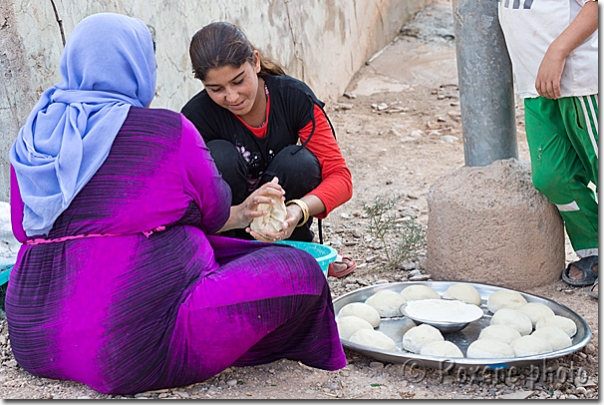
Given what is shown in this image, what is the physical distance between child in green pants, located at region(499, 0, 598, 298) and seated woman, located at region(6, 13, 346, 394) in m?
1.39

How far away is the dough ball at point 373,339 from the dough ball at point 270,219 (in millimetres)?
486

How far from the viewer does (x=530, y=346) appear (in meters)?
2.60

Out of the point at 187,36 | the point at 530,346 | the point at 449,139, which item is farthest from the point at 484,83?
the point at 449,139

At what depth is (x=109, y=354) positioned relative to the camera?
2.17m

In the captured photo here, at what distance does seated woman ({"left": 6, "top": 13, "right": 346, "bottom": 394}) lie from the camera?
2.12 m

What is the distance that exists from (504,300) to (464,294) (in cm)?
16

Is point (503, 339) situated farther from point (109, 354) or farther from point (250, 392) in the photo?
point (109, 354)

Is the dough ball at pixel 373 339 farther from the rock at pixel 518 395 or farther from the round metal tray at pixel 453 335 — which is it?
the rock at pixel 518 395

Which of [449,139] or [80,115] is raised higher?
[80,115]

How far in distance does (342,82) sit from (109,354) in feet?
17.4

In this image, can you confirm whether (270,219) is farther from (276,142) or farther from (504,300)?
(504,300)

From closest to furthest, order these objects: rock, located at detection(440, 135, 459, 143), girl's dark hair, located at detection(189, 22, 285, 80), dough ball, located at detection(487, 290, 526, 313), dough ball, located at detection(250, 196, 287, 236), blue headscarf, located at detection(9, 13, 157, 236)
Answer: blue headscarf, located at detection(9, 13, 157, 236)
dough ball, located at detection(250, 196, 287, 236)
girl's dark hair, located at detection(189, 22, 285, 80)
dough ball, located at detection(487, 290, 526, 313)
rock, located at detection(440, 135, 459, 143)

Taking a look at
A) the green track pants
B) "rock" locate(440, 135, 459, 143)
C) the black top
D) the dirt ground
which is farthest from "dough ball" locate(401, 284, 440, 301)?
"rock" locate(440, 135, 459, 143)

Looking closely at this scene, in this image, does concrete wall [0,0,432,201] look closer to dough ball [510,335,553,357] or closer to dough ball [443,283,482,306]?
dough ball [443,283,482,306]
